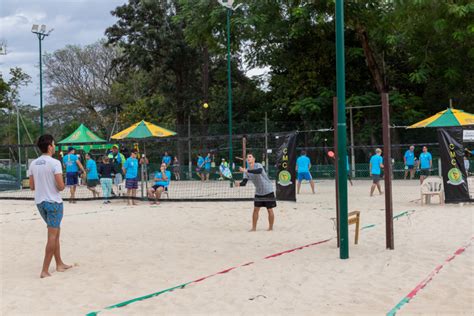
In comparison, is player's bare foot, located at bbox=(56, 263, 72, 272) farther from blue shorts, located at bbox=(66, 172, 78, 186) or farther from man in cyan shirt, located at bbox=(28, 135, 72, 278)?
blue shorts, located at bbox=(66, 172, 78, 186)

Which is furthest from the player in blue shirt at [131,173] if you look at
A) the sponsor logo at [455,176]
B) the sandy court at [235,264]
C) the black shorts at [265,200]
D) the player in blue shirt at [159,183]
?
the sponsor logo at [455,176]

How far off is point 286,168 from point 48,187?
8.86 m

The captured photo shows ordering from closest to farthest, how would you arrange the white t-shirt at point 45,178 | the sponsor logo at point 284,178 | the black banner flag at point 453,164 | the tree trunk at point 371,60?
the white t-shirt at point 45,178 → the black banner flag at point 453,164 → the sponsor logo at point 284,178 → the tree trunk at point 371,60

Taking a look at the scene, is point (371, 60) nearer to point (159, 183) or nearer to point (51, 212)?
point (159, 183)

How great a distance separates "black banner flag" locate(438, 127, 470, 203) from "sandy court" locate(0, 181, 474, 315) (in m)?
1.07

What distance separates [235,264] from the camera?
7633 millimetres

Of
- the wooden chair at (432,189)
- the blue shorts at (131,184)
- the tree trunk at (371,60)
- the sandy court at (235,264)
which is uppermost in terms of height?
the tree trunk at (371,60)

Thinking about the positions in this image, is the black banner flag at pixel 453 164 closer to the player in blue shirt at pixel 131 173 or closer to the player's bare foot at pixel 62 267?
the player in blue shirt at pixel 131 173

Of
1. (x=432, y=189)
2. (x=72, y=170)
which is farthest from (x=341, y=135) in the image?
(x=72, y=170)

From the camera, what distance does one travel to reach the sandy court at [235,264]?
18.6ft

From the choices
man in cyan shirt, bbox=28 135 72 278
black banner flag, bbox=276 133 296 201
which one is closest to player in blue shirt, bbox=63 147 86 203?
black banner flag, bbox=276 133 296 201

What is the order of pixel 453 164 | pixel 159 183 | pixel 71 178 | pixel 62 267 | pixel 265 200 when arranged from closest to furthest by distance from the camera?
pixel 62 267 < pixel 265 200 < pixel 453 164 < pixel 159 183 < pixel 71 178

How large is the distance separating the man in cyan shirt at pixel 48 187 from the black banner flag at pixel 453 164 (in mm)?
10026

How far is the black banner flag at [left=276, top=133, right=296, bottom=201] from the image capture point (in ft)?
49.0
